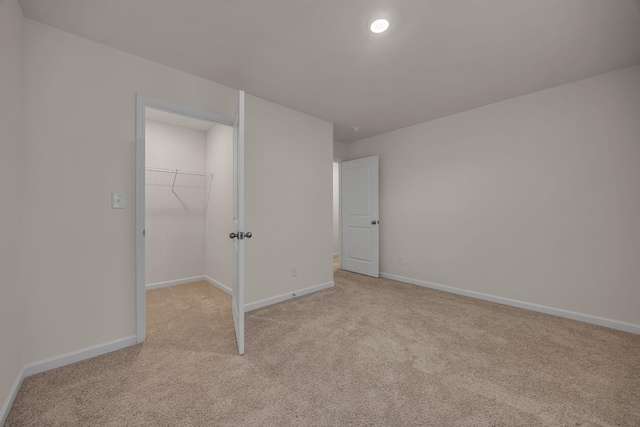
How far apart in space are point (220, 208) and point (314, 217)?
143 cm

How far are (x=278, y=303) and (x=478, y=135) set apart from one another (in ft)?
11.0

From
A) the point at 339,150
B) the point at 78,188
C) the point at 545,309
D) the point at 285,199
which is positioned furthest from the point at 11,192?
the point at 545,309

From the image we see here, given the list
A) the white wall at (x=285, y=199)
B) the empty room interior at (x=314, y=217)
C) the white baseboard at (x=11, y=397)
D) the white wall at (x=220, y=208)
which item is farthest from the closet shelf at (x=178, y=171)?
the white baseboard at (x=11, y=397)

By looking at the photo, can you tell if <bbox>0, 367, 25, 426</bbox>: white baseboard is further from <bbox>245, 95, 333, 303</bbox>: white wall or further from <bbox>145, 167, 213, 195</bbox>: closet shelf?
<bbox>145, 167, 213, 195</bbox>: closet shelf

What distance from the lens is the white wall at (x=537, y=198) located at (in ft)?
7.89

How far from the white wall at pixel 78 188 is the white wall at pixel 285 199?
111cm

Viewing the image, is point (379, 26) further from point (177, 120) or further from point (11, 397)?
point (11, 397)

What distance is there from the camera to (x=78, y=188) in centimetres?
192

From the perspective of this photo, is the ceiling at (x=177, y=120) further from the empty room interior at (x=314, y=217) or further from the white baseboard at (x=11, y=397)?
the white baseboard at (x=11, y=397)

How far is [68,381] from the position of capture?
1665 millimetres

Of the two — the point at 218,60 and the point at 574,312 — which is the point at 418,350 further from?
the point at 218,60

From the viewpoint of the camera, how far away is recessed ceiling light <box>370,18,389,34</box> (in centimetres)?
178

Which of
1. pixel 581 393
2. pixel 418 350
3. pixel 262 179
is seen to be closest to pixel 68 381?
pixel 262 179

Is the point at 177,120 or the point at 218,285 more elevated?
→ the point at 177,120
